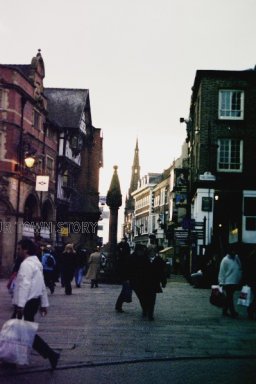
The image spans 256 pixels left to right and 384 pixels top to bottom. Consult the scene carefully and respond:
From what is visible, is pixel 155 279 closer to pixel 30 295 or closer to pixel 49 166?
pixel 30 295

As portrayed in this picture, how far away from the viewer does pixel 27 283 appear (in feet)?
25.7

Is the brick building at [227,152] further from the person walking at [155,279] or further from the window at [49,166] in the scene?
the person walking at [155,279]

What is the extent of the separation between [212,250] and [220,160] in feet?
22.4

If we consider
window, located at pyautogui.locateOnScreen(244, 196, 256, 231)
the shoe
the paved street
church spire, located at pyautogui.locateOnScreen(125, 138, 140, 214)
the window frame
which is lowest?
the paved street

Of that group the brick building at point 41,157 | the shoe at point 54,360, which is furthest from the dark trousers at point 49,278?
the shoe at point 54,360

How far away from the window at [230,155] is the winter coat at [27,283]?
29.1 meters

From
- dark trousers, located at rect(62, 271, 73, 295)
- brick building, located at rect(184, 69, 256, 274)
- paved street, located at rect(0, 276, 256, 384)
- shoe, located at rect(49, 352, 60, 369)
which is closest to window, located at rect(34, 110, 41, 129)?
brick building, located at rect(184, 69, 256, 274)

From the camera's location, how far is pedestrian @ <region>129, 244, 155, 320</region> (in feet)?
47.8

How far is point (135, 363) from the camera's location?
8.23 metres

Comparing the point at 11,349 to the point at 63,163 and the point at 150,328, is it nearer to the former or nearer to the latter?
the point at 150,328

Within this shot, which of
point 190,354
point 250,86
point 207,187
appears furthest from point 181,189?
point 190,354

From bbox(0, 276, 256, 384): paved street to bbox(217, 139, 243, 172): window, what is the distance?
19637 millimetres

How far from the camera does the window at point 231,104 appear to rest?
36.3 m

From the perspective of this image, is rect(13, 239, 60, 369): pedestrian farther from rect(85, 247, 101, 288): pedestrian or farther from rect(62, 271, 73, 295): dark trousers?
rect(85, 247, 101, 288): pedestrian
